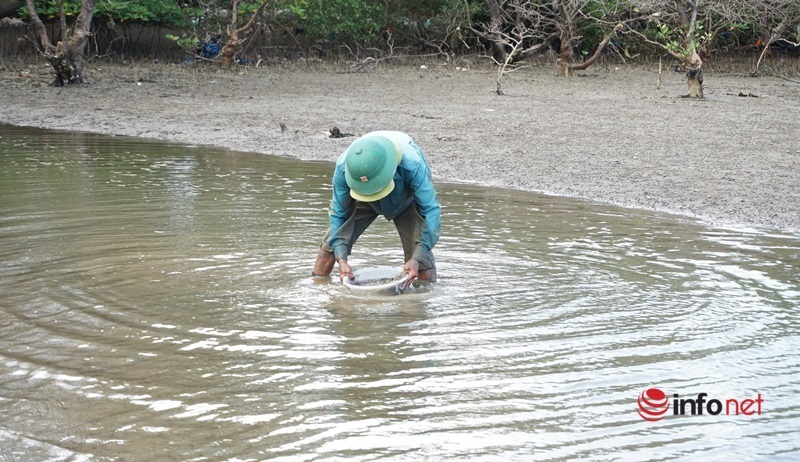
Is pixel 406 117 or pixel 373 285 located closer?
pixel 373 285

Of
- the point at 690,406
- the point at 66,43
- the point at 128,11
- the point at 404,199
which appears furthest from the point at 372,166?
the point at 128,11

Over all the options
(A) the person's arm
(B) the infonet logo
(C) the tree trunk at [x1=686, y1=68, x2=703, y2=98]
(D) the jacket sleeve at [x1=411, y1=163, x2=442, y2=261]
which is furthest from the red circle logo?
(C) the tree trunk at [x1=686, y1=68, x2=703, y2=98]

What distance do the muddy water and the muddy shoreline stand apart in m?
1.45

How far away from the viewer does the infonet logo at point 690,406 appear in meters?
4.17

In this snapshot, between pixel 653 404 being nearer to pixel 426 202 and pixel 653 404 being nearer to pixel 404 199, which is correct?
pixel 426 202

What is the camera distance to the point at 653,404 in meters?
4.26

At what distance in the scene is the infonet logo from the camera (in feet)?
13.7

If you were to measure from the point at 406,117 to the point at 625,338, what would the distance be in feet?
31.8

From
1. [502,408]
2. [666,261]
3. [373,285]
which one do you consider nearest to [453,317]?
[373,285]

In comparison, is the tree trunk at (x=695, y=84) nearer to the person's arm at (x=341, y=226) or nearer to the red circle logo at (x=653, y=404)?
the person's arm at (x=341, y=226)

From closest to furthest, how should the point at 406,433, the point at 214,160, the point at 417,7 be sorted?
the point at 406,433, the point at 214,160, the point at 417,7

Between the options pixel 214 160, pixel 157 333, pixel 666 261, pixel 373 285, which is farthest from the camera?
pixel 214 160

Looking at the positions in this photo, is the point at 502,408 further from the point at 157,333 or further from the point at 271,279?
the point at 271,279

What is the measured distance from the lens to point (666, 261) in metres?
6.94
